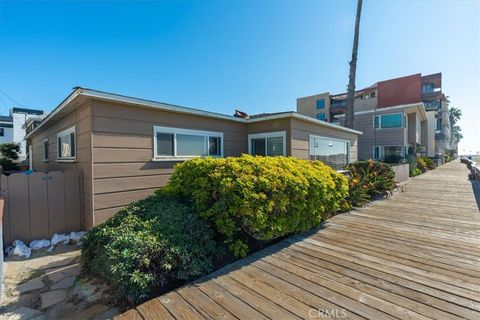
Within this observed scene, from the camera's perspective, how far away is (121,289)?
228 cm

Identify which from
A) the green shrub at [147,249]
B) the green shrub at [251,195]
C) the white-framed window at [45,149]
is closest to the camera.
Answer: the green shrub at [147,249]

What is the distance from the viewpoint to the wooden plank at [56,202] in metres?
4.65

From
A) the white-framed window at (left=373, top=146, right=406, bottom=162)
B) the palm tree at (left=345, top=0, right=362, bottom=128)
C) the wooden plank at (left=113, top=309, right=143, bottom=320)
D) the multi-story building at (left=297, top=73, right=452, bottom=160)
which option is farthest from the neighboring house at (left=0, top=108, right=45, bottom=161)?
the white-framed window at (left=373, top=146, right=406, bottom=162)

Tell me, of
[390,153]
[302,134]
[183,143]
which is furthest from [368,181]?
[390,153]

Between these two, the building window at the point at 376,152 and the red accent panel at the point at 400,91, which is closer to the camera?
the building window at the point at 376,152

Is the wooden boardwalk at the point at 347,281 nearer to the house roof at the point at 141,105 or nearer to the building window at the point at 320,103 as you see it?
the house roof at the point at 141,105

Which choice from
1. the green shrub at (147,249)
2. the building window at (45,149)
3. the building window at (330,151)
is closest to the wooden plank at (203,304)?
the green shrub at (147,249)

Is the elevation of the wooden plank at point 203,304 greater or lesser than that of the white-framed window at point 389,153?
lesser

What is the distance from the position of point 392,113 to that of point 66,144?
21.1 meters

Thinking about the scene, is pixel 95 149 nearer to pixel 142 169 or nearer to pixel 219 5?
pixel 142 169

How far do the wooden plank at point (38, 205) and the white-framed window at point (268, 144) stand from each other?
5677mm

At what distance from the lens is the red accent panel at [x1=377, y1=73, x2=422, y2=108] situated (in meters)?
22.8

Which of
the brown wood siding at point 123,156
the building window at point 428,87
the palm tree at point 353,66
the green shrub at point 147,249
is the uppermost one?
the building window at point 428,87

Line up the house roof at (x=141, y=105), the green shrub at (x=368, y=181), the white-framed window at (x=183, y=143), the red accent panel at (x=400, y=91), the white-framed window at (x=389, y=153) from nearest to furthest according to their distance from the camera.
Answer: the house roof at (x=141, y=105)
the white-framed window at (x=183, y=143)
the green shrub at (x=368, y=181)
the white-framed window at (x=389, y=153)
the red accent panel at (x=400, y=91)
